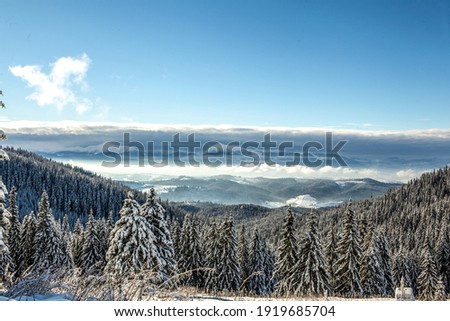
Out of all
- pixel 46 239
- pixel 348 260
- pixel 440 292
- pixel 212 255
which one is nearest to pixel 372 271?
pixel 348 260

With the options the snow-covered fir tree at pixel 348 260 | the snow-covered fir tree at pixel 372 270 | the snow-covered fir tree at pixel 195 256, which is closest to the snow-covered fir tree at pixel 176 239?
the snow-covered fir tree at pixel 195 256

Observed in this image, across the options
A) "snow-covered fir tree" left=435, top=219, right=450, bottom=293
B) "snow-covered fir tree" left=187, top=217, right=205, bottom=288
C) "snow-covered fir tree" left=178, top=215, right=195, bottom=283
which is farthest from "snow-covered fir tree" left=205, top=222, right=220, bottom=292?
"snow-covered fir tree" left=435, top=219, right=450, bottom=293

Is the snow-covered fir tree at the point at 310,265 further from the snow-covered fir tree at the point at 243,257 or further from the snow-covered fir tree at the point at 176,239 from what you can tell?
the snow-covered fir tree at the point at 176,239

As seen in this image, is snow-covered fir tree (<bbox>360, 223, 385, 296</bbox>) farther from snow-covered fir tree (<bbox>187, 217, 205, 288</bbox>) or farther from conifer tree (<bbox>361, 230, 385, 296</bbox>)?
snow-covered fir tree (<bbox>187, 217, 205, 288</bbox>)

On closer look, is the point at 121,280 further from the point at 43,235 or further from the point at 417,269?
the point at 417,269

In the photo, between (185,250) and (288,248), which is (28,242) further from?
(288,248)

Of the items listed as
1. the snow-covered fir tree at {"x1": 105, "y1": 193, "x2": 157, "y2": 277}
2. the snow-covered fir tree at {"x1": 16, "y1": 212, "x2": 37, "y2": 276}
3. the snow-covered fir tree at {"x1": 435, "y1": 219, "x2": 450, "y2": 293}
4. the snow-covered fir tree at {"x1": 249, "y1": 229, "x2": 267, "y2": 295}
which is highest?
the snow-covered fir tree at {"x1": 105, "y1": 193, "x2": 157, "y2": 277}
